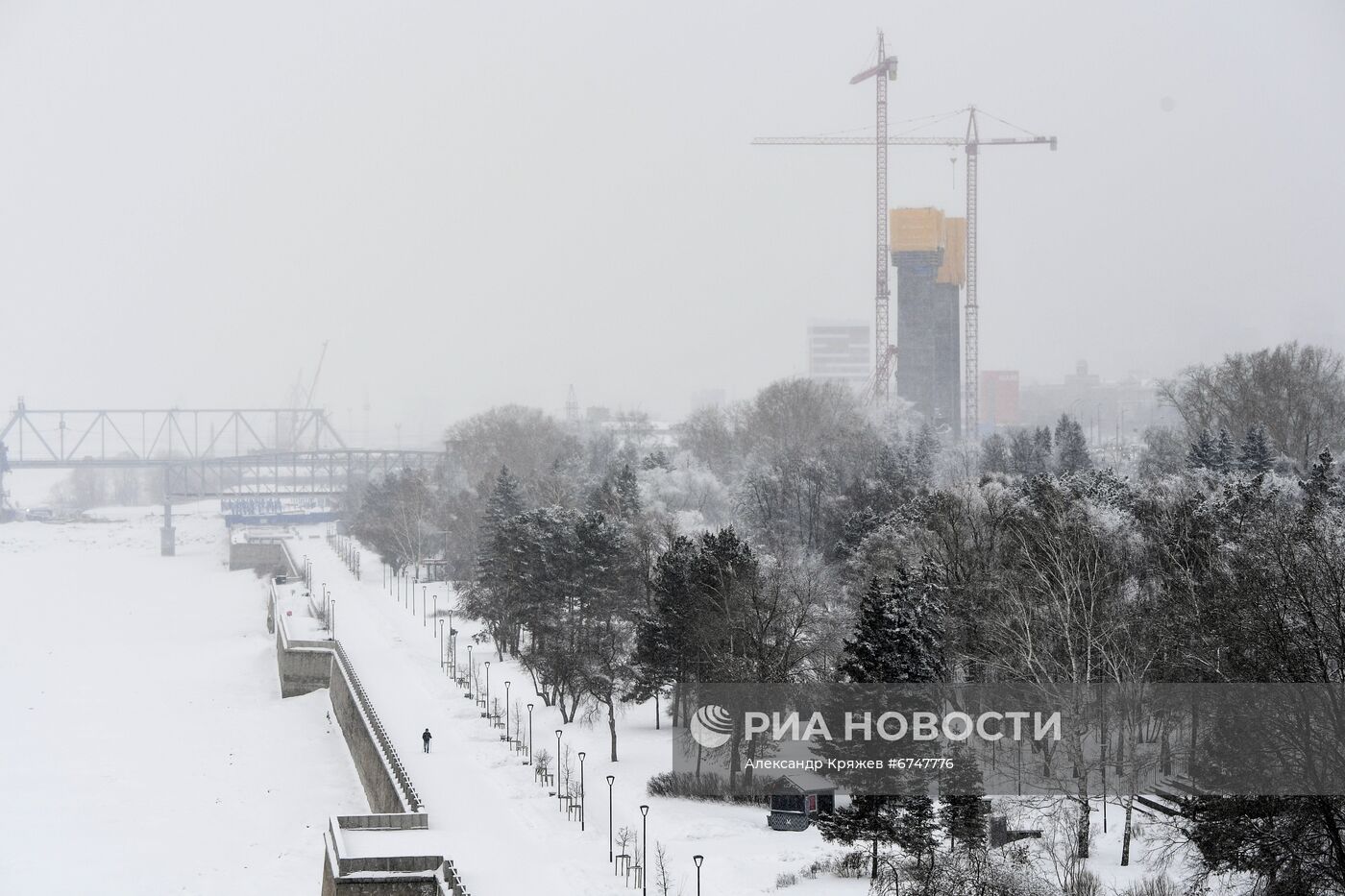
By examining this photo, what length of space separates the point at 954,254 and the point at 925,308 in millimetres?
9466

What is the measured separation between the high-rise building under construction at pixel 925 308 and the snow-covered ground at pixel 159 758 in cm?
11333

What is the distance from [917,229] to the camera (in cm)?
17812

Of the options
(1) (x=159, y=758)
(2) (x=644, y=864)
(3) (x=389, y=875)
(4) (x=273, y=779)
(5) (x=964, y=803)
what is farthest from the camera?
(1) (x=159, y=758)

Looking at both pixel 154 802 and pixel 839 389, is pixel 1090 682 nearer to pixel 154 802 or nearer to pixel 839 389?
pixel 154 802

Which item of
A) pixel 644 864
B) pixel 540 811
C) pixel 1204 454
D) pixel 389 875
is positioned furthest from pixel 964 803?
pixel 1204 454

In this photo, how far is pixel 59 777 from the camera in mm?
38281

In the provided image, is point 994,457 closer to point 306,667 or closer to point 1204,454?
point 1204,454

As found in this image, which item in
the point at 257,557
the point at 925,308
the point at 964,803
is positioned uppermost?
the point at 925,308

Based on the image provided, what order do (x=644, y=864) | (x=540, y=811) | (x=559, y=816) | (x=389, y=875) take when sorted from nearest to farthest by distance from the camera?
1. (x=389, y=875)
2. (x=644, y=864)
3. (x=559, y=816)
4. (x=540, y=811)

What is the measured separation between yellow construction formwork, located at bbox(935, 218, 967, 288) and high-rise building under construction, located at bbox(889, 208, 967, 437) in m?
0.19

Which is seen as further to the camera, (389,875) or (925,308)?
(925,308)

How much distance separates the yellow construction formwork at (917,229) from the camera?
177750mm

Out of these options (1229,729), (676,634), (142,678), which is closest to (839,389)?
(142,678)

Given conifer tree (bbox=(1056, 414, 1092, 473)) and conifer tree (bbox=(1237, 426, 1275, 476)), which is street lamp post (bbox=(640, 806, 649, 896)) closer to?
conifer tree (bbox=(1237, 426, 1275, 476))
